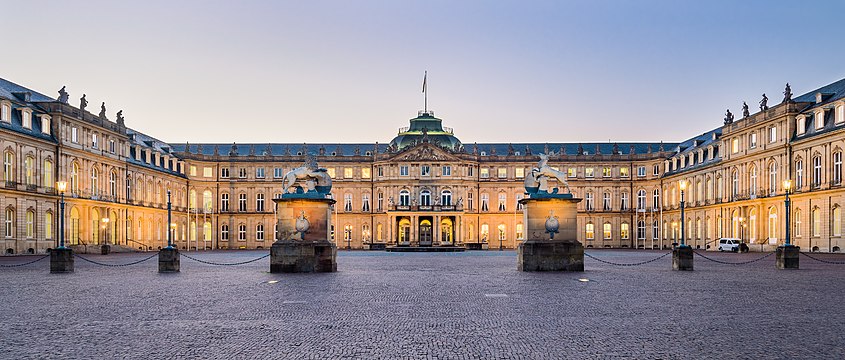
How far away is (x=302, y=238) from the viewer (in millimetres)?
33469

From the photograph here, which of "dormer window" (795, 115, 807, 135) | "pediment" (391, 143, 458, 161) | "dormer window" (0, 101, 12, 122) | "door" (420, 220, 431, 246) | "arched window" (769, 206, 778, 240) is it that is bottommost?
"door" (420, 220, 431, 246)

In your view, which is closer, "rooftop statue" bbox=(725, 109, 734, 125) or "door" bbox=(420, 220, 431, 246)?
"rooftop statue" bbox=(725, 109, 734, 125)

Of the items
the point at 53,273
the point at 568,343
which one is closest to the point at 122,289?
the point at 53,273

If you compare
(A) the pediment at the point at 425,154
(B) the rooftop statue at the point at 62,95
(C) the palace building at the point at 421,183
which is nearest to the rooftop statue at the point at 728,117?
(C) the palace building at the point at 421,183

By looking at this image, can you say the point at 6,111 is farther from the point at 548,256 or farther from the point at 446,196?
the point at 446,196

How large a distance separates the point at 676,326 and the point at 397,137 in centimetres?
10251

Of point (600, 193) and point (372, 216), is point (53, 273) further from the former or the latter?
point (600, 193)

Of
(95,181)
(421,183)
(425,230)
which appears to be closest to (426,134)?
(421,183)

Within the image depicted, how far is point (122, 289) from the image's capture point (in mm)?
23750

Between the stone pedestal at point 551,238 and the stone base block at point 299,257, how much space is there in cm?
852

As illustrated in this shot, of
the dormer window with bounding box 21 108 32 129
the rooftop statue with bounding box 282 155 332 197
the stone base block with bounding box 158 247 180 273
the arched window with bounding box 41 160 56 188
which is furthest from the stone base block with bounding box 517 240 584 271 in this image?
the arched window with bounding box 41 160 56 188

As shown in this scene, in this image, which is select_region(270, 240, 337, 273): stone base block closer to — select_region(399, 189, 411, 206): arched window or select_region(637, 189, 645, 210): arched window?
select_region(399, 189, 411, 206): arched window

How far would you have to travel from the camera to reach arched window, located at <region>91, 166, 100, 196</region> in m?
74.6

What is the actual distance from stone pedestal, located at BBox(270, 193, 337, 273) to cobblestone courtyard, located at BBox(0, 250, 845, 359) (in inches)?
248
